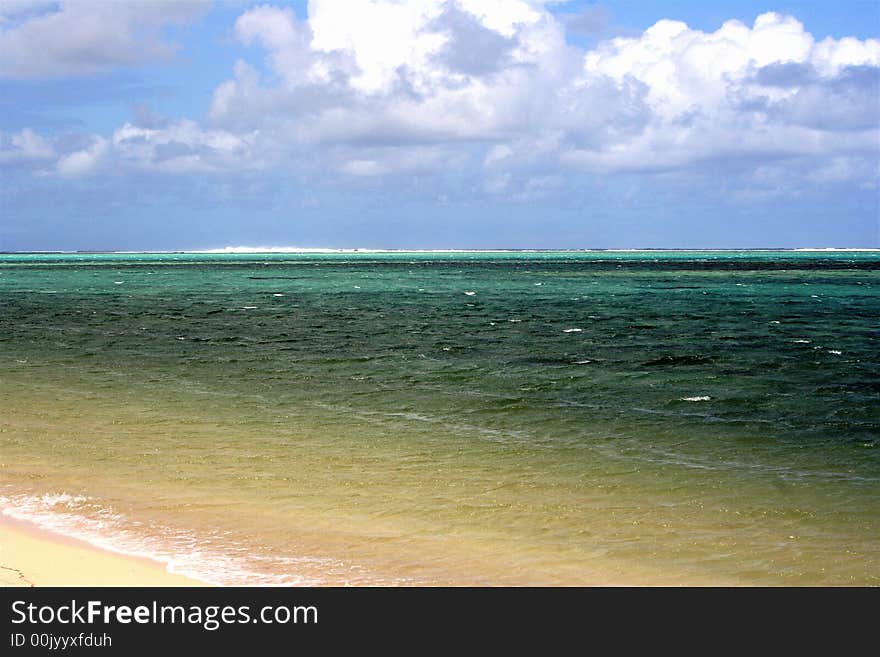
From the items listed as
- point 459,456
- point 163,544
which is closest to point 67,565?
point 163,544

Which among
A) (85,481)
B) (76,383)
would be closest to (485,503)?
(85,481)

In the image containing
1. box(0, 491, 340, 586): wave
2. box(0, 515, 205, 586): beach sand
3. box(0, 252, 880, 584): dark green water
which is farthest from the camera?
box(0, 252, 880, 584): dark green water

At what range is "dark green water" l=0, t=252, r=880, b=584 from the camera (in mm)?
11859

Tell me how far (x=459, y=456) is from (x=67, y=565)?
810cm

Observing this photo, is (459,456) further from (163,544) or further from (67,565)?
(67,565)

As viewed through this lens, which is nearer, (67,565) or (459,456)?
(67,565)

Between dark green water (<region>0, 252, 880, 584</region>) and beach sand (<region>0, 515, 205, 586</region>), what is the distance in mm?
379

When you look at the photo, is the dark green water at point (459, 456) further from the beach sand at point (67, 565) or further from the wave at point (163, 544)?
the beach sand at point (67, 565)

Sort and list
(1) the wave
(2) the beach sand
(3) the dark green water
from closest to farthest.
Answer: (2) the beach sand → (1) the wave → (3) the dark green water

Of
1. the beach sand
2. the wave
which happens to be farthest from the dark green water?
the beach sand

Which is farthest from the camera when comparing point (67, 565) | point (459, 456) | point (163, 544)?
point (459, 456)

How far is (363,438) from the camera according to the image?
1903 cm

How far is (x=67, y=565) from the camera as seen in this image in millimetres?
10836

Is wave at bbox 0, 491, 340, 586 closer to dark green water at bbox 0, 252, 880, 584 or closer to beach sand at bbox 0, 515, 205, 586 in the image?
dark green water at bbox 0, 252, 880, 584
